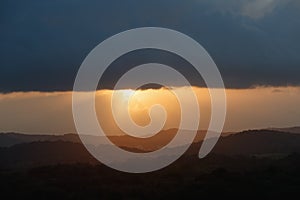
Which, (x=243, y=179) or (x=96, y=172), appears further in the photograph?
(x=96, y=172)

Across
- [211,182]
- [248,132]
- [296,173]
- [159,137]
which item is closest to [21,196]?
[211,182]

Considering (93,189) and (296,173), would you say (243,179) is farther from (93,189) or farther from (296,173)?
(93,189)

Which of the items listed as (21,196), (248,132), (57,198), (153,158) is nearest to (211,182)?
(57,198)

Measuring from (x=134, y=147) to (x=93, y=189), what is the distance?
88.9m

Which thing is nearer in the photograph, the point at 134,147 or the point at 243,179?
the point at 243,179

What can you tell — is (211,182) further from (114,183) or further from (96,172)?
(96,172)

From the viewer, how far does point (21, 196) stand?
229 ft

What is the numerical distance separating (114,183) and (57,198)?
1416 centimetres

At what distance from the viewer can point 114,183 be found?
266ft

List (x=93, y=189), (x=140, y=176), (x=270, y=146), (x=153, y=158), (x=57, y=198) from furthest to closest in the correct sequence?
(x=270, y=146) → (x=153, y=158) → (x=140, y=176) → (x=93, y=189) → (x=57, y=198)

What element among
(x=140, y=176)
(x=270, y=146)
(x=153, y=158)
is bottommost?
(x=140, y=176)

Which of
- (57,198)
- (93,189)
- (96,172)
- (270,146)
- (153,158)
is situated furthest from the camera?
(270,146)

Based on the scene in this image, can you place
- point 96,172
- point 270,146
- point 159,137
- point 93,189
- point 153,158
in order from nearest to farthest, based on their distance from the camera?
point 93,189
point 96,172
point 153,158
point 270,146
point 159,137

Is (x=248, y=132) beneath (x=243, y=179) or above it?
above
